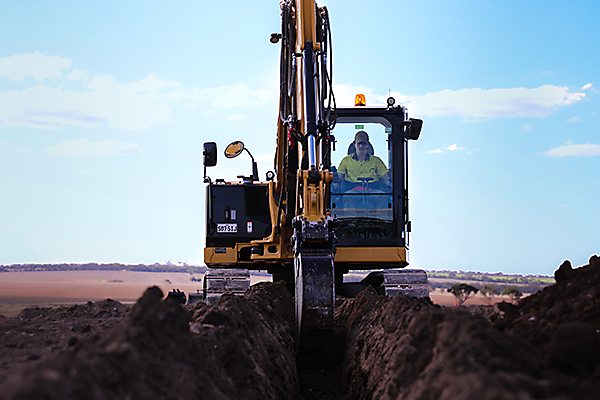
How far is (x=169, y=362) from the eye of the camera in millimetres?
2908

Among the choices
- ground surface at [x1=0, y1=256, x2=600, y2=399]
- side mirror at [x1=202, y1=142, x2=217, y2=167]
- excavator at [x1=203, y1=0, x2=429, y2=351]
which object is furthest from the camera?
side mirror at [x1=202, y1=142, x2=217, y2=167]

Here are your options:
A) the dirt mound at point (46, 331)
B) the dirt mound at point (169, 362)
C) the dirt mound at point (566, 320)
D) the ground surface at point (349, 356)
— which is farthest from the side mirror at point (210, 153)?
the dirt mound at point (566, 320)

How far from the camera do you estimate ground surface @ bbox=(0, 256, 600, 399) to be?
2.29 metres

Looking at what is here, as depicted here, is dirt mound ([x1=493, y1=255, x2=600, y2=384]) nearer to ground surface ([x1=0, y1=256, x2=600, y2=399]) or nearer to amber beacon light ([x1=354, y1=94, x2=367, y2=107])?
ground surface ([x1=0, y1=256, x2=600, y2=399])

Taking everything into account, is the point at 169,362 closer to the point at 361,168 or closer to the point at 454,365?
the point at 454,365

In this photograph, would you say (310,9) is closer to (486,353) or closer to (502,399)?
(486,353)

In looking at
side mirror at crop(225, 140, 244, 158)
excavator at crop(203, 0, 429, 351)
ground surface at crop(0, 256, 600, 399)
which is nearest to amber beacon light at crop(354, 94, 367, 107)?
excavator at crop(203, 0, 429, 351)

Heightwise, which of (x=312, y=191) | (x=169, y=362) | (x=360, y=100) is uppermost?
(x=360, y=100)

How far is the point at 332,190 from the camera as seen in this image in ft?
29.3

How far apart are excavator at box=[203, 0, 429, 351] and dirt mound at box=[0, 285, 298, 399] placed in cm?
224

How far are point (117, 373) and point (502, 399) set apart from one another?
1560mm

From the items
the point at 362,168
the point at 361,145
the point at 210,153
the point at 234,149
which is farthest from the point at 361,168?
the point at 210,153

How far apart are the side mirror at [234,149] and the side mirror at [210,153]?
0.31 meters

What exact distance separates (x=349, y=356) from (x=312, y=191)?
6.84 feet
